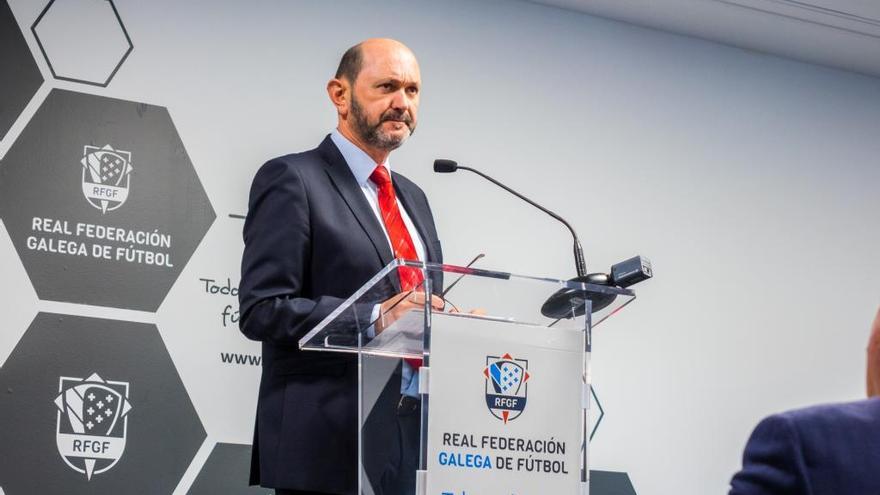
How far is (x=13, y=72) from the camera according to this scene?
3.36 meters

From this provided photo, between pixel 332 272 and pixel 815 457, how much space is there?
4.32ft

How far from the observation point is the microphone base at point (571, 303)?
6.33ft

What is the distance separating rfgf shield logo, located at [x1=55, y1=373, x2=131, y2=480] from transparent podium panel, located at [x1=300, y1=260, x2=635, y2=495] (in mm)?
1526

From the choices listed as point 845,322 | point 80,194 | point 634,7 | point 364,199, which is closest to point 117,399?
point 80,194

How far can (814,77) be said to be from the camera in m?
4.79

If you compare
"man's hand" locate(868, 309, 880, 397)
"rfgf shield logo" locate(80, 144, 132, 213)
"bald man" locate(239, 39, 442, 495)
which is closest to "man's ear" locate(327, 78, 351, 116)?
"bald man" locate(239, 39, 442, 495)

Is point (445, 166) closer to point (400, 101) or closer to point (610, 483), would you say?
point (400, 101)

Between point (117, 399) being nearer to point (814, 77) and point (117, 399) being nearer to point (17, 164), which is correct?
point (17, 164)

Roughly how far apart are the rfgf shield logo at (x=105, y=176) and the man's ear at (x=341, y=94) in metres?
1.07

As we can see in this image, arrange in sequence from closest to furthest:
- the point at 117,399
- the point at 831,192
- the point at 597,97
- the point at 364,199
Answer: the point at 364,199 → the point at 117,399 → the point at 597,97 → the point at 831,192

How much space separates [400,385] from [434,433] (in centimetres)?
13

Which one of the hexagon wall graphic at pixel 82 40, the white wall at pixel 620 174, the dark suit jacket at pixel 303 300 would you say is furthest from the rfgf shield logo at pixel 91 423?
the dark suit jacket at pixel 303 300

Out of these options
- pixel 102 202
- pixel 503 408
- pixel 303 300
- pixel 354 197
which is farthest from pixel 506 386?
pixel 102 202

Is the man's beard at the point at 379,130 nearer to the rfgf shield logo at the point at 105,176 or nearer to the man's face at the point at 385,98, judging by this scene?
the man's face at the point at 385,98
